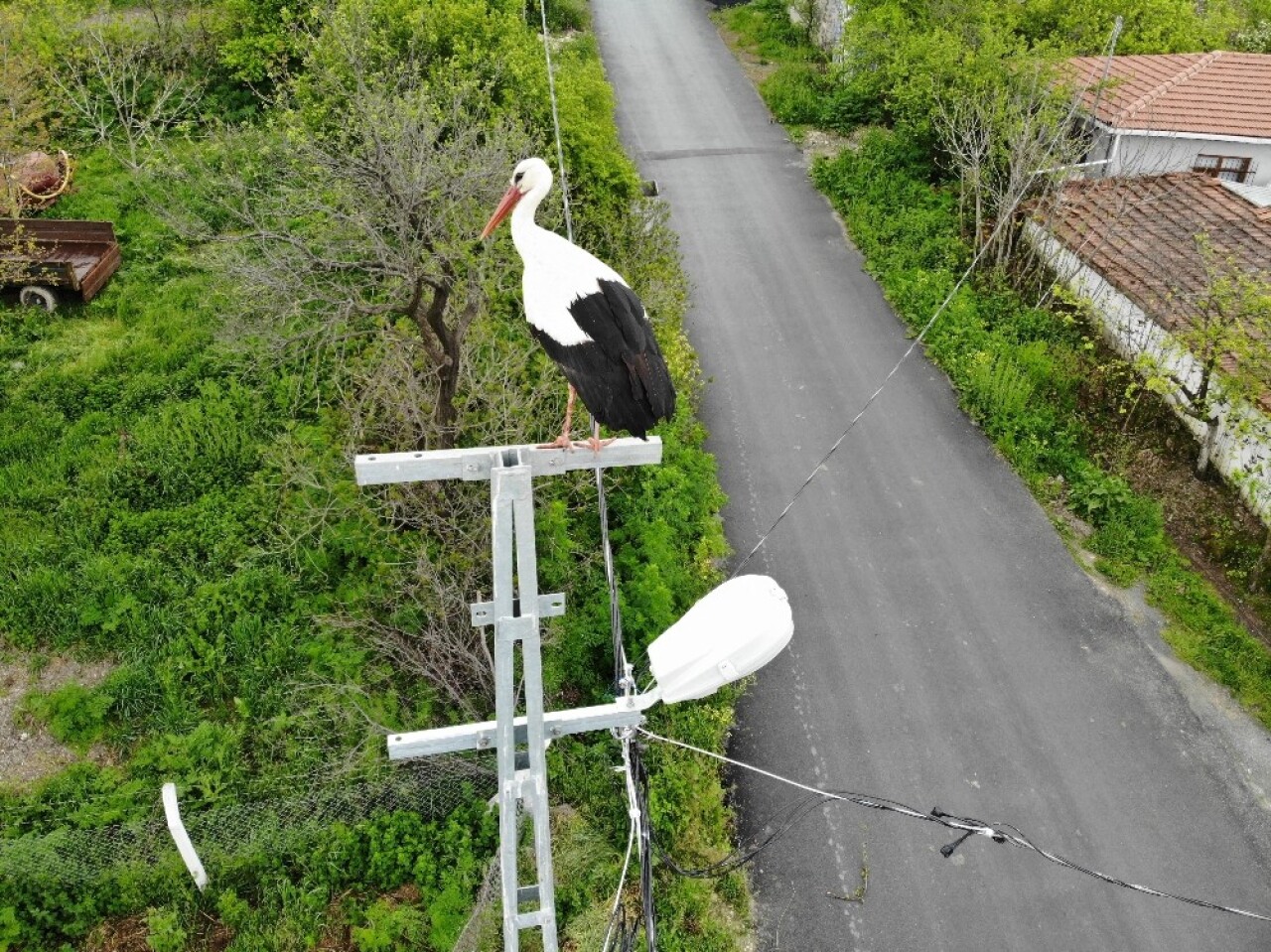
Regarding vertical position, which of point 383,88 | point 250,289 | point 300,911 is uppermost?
point 383,88

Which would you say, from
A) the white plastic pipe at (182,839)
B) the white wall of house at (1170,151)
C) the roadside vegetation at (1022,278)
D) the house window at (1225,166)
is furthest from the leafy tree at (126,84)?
the house window at (1225,166)

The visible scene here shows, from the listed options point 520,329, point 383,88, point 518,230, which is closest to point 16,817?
point 518,230

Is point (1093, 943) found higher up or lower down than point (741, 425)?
lower down

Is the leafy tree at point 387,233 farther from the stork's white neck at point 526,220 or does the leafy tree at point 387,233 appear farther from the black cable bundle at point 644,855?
the black cable bundle at point 644,855

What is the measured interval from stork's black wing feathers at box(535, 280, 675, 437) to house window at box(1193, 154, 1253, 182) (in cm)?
1692

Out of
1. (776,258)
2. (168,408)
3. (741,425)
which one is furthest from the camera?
(776,258)

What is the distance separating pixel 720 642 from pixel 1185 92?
1889 centimetres

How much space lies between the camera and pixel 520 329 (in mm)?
13898

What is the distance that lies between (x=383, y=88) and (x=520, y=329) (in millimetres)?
3674

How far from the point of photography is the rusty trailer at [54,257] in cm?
1502

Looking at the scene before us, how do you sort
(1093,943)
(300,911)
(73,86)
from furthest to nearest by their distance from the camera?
(73,86) → (1093,943) → (300,911)

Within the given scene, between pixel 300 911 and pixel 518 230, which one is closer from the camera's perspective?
pixel 518 230

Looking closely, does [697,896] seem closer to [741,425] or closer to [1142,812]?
[1142,812]

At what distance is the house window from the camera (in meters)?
18.3
